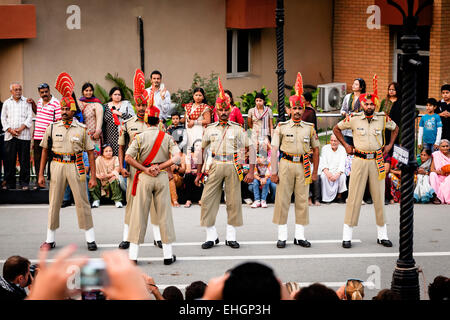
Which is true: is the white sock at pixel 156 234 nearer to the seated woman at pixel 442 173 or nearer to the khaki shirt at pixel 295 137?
the khaki shirt at pixel 295 137

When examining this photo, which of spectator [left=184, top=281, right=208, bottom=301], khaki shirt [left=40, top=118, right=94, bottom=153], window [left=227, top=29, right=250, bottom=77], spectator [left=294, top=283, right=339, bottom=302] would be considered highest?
window [left=227, top=29, right=250, bottom=77]

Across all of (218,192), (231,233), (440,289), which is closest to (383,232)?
(231,233)

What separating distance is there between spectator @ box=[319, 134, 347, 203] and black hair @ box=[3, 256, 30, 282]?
25.8ft

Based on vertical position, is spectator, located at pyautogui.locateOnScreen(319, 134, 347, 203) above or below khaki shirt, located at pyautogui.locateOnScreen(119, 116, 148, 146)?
below

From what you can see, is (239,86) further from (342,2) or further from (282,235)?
(282,235)

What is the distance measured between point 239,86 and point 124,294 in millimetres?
17018

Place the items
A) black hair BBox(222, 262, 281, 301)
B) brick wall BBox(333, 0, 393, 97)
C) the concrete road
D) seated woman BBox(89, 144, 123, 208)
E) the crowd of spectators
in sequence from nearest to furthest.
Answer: the crowd of spectators
black hair BBox(222, 262, 281, 301)
the concrete road
seated woman BBox(89, 144, 123, 208)
brick wall BBox(333, 0, 393, 97)

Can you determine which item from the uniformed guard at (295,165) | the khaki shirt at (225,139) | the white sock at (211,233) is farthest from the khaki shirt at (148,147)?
the uniformed guard at (295,165)

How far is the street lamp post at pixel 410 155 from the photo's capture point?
8367 mm

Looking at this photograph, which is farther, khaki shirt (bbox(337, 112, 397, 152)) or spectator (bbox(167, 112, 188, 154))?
spectator (bbox(167, 112, 188, 154))

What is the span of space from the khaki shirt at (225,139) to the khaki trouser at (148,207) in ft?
3.33

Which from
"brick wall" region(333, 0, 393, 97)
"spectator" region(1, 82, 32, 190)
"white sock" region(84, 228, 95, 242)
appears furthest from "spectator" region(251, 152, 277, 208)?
"brick wall" region(333, 0, 393, 97)

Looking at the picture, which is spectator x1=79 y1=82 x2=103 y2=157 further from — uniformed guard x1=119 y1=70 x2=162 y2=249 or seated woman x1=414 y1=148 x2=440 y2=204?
seated woman x1=414 y1=148 x2=440 y2=204

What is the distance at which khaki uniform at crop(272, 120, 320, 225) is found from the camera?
11.3 metres
